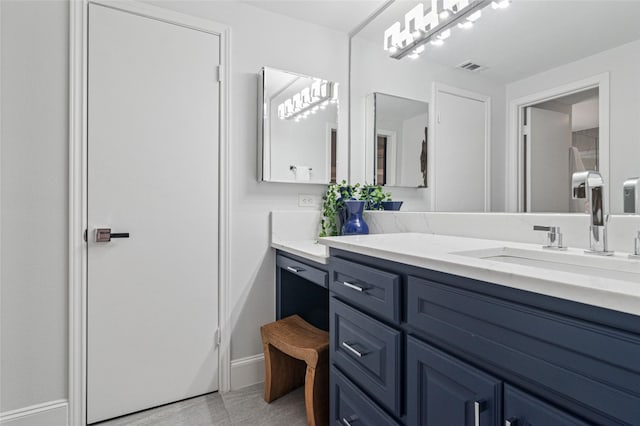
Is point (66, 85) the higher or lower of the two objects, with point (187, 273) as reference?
higher

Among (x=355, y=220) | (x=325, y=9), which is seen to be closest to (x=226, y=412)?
(x=355, y=220)

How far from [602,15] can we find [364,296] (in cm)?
124

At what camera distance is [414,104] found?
1864mm

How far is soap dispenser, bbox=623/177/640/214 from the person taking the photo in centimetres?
103

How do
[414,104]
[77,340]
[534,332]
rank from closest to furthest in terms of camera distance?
[534,332] → [77,340] → [414,104]

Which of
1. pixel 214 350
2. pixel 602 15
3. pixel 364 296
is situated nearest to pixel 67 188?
pixel 214 350

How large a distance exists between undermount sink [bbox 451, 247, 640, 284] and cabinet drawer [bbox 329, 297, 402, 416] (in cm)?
38

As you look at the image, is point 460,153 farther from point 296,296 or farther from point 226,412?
point 226,412

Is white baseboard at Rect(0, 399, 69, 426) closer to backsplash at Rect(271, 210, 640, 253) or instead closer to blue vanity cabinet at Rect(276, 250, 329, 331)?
blue vanity cabinet at Rect(276, 250, 329, 331)

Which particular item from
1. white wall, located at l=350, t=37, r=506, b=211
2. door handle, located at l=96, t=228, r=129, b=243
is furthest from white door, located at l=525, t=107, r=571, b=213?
door handle, located at l=96, t=228, r=129, b=243

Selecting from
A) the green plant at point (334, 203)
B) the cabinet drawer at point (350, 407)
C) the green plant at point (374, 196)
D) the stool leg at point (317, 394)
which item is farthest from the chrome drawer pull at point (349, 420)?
the green plant at point (374, 196)

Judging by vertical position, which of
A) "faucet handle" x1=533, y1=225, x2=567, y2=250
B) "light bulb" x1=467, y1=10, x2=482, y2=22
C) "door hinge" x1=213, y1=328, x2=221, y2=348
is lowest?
"door hinge" x1=213, y1=328, x2=221, y2=348

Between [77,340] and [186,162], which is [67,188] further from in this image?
[77,340]

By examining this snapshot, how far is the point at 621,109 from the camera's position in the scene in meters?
1.04
